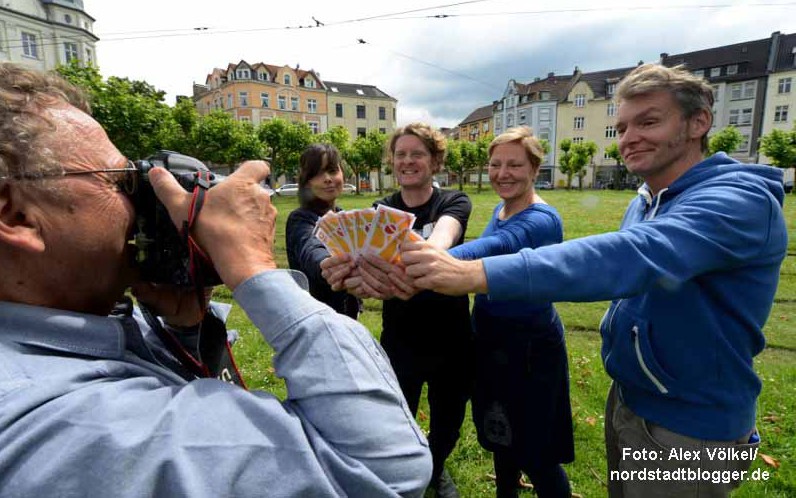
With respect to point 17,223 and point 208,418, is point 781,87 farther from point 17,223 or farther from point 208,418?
point 17,223

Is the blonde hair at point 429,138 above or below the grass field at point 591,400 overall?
above

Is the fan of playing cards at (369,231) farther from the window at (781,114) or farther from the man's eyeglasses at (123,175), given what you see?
the window at (781,114)

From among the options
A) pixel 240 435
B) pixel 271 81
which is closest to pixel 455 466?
pixel 240 435

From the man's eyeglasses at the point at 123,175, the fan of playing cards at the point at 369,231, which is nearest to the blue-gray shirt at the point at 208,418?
the man's eyeglasses at the point at 123,175

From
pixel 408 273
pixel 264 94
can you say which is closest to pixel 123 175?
pixel 408 273

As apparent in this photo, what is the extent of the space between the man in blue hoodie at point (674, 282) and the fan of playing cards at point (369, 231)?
20 centimetres

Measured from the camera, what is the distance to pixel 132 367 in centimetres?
86

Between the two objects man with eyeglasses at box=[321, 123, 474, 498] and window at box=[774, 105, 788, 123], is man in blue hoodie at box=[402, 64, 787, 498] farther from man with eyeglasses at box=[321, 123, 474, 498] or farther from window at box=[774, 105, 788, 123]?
window at box=[774, 105, 788, 123]

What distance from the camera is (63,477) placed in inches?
25.2

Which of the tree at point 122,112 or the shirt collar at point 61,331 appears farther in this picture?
the tree at point 122,112

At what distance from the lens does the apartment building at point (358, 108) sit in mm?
60062

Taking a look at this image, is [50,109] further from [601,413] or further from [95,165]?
[601,413]

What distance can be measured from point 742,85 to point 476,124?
37.7 metres

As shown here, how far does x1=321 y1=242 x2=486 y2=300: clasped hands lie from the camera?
1.48 metres
